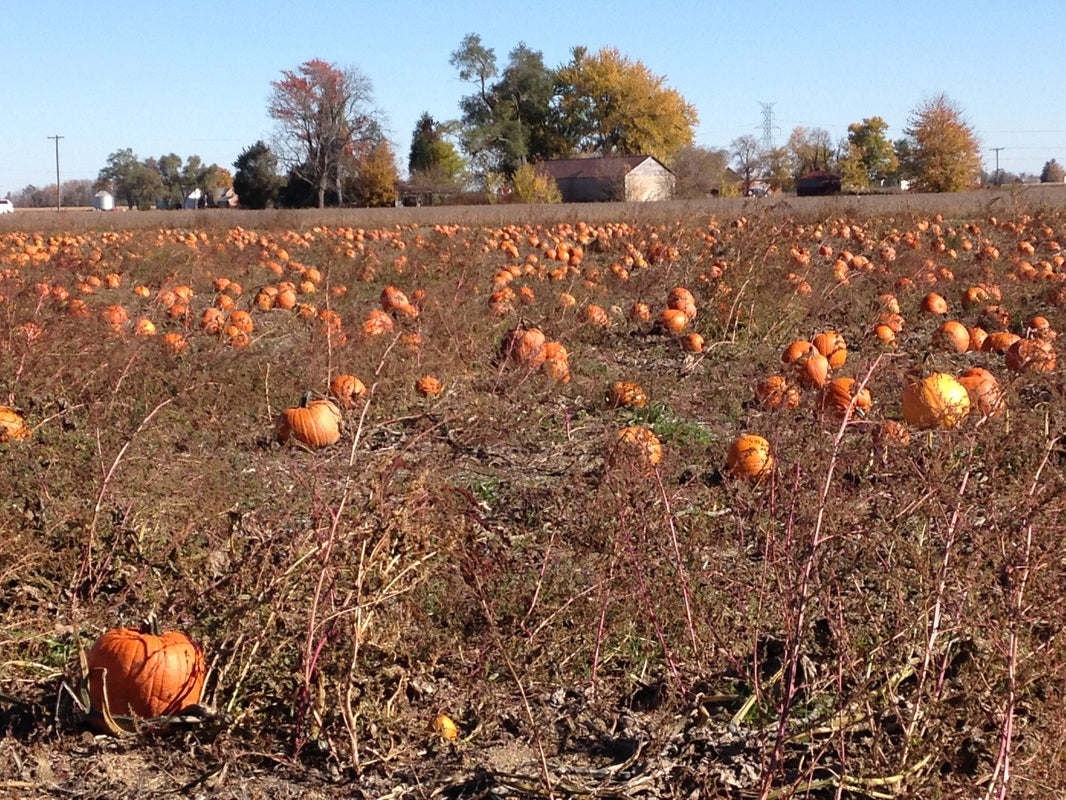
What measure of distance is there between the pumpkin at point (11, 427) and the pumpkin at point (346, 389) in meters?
1.62

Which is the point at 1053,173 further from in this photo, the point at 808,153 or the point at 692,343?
the point at 692,343

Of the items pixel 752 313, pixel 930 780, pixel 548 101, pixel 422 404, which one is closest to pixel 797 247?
pixel 752 313

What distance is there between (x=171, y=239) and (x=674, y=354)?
12464 millimetres

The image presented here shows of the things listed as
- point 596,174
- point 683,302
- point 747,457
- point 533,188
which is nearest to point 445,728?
point 747,457

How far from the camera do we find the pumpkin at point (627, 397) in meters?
6.18

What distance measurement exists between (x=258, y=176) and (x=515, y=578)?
204 feet

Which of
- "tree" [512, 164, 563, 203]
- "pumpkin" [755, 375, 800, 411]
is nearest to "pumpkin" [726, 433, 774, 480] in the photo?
"pumpkin" [755, 375, 800, 411]

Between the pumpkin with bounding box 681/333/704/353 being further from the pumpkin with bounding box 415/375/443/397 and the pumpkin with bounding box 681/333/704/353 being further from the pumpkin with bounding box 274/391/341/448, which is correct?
the pumpkin with bounding box 274/391/341/448

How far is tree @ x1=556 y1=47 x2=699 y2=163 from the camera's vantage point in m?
73.0

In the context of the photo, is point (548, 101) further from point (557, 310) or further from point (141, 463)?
point (141, 463)

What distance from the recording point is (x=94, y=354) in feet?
19.6

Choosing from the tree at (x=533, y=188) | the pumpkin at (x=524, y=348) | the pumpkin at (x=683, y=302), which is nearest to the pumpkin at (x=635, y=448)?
the pumpkin at (x=524, y=348)

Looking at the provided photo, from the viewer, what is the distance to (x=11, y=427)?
208 inches

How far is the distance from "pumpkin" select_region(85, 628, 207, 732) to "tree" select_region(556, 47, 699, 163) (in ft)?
237
